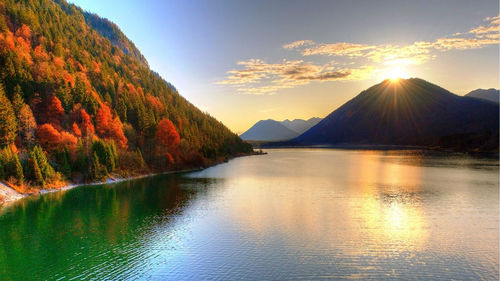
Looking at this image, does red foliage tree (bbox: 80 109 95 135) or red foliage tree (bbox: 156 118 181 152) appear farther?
red foliage tree (bbox: 156 118 181 152)

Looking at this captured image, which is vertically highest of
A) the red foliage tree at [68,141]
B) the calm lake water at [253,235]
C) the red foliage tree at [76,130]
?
the red foliage tree at [76,130]

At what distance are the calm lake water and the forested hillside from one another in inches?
502

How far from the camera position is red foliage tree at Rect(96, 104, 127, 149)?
10488cm

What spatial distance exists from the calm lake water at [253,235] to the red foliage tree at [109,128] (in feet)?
116

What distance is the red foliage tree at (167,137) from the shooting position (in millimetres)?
122812

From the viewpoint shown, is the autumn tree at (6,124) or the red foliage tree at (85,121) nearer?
the autumn tree at (6,124)

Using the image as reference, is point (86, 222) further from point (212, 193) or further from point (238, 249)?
point (212, 193)

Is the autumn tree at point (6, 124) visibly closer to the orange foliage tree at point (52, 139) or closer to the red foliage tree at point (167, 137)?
A: the orange foliage tree at point (52, 139)

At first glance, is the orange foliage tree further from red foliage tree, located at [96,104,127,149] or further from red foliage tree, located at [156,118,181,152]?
red foliage tree, located at [156,118,181,152]

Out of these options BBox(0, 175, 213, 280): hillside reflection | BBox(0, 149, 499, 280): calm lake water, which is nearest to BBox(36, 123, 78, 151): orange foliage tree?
BBox(0, 175, 213, 280): hillside reflection

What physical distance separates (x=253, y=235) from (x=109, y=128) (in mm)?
84328

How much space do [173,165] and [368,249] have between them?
3737 inches

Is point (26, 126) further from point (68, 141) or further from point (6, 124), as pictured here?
point (68, 141)

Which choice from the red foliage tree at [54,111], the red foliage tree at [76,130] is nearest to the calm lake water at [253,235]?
the red foliage tree at [76,130]
